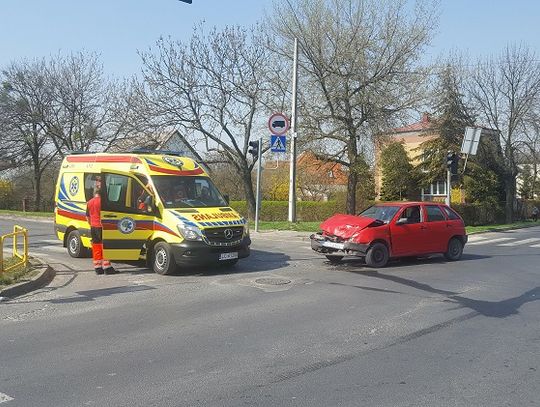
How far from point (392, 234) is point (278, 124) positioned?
25.1 feet

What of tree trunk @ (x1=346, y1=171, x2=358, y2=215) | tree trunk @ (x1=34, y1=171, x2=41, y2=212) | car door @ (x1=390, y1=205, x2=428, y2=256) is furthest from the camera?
tree trunk @ (x1=34, y1=171, x2=41, y2=212)

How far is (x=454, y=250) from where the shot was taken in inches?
545

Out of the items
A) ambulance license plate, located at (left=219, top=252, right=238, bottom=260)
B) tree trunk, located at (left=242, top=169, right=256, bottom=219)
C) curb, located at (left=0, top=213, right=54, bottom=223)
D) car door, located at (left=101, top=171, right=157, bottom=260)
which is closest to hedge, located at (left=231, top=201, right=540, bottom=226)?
tree trunk, located at (left=242, top=169, right=256, bottom=219)

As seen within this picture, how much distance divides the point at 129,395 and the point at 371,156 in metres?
24.5

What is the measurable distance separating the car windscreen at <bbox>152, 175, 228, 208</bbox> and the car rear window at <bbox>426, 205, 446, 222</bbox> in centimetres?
506

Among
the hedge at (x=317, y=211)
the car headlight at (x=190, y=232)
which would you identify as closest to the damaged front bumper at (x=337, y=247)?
the car headlight at (x=190, y=232)

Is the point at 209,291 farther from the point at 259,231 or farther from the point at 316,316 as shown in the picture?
the point at 259,231

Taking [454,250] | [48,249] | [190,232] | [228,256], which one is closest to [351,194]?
[454,250]

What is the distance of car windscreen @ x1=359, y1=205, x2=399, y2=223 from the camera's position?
12.8m

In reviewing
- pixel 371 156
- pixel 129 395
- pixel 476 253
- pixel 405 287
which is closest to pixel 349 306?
pixel 405 287

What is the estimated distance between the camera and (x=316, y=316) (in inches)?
289

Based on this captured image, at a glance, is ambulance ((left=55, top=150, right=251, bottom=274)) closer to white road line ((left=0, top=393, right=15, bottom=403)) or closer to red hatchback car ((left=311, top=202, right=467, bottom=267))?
red hatchback car ((left=311, top=202, right=467, bottom=267))

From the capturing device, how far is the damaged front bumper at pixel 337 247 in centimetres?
1210

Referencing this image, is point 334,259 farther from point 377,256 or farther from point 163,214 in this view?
point 163,214
